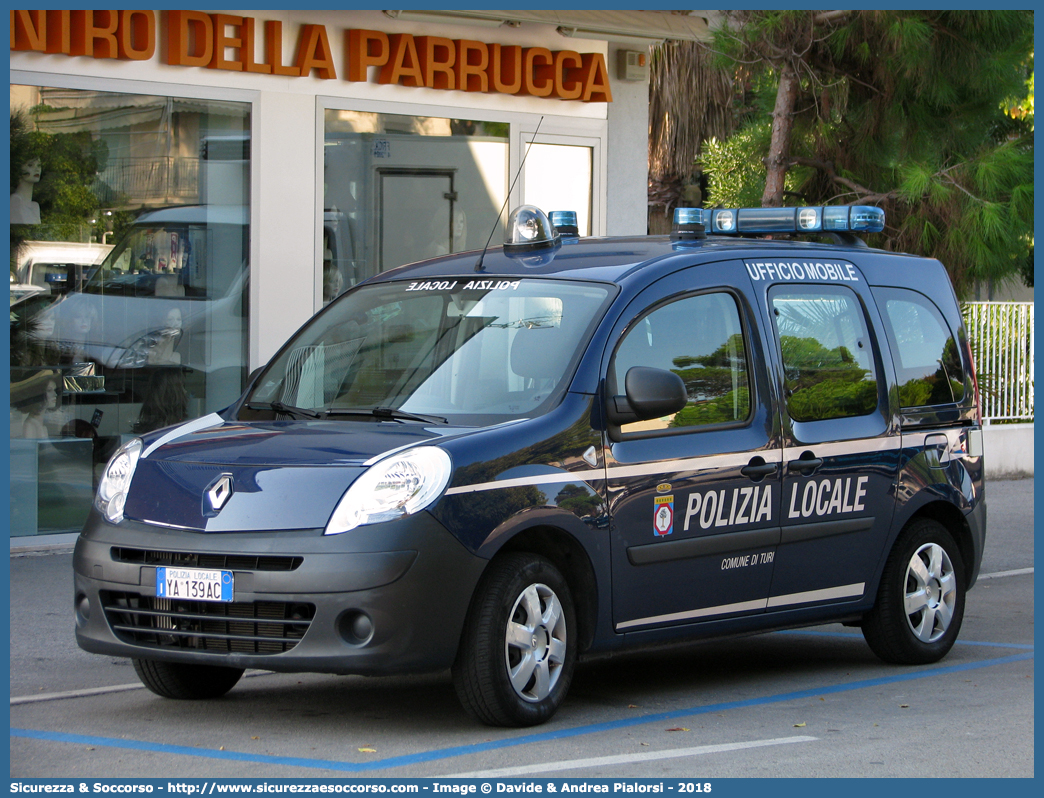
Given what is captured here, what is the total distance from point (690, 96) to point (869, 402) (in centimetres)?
1420

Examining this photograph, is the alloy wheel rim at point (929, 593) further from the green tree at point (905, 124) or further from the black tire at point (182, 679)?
the green tree at point (905, 124)

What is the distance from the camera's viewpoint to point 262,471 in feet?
18.3

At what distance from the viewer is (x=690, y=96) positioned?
20.9 metres

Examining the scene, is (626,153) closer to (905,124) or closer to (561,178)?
(561,178)

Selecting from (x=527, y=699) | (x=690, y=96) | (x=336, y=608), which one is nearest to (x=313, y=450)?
(x=336, y=608)

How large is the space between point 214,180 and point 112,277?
3.81 ft

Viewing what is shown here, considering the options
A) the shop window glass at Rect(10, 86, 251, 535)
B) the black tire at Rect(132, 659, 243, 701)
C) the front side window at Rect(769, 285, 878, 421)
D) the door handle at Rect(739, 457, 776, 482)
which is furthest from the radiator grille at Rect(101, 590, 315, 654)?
the shop window glass at Rect(10, 86, 251, 535)

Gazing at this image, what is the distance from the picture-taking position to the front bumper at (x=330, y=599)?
17.5 feet

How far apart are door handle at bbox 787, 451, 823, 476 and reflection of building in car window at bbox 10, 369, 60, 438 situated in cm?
625

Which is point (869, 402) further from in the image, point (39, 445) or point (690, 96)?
point (690, 96)

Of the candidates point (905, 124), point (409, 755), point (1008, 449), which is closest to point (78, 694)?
point (409, 755)

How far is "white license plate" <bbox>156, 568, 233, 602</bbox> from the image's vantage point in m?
5.45

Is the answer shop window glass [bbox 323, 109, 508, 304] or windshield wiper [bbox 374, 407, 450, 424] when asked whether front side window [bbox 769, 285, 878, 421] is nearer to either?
windshield wiper [bbox 374, 407, 450, 424]

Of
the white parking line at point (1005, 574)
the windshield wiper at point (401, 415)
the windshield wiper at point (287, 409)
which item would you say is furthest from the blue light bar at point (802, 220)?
the white parking line at point (1005, 574)
